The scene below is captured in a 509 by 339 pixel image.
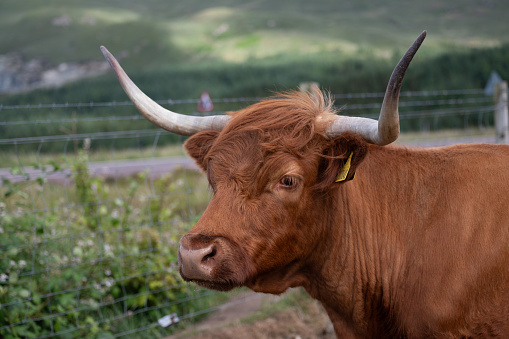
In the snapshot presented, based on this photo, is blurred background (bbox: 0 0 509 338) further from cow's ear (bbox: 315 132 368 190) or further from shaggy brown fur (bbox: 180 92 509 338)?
cow's ear (bbox: 315 132 368 190)

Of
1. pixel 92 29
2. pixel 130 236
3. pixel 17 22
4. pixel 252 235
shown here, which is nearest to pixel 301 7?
pixel 92 29

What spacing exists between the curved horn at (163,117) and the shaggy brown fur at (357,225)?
0.11 meters

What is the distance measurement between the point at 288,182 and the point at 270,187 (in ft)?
0.37

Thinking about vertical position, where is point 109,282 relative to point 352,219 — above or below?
below

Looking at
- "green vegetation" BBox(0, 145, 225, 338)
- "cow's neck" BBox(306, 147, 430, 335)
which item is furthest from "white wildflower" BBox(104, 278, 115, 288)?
"cow's neck" BBox(306, 147, 430, 335)

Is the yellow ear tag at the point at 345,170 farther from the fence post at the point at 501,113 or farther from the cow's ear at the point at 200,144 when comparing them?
the fence post at the point at 501,113

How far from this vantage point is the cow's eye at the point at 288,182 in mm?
2600

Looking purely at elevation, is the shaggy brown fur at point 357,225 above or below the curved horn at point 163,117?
below

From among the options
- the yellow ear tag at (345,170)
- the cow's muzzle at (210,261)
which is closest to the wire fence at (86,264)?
the yellow ear tag at (345,170)

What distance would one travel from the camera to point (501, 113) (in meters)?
5.91

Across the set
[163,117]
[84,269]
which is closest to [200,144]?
[163,117]

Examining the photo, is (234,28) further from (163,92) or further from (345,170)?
(345,170)

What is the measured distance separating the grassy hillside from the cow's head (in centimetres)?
1675

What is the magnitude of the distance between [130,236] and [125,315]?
2.69 feet
